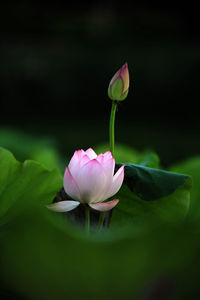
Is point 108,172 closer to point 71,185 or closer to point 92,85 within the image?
point 71,185

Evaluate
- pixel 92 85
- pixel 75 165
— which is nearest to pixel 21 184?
pixel 75 165

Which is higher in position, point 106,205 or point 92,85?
point 92,85

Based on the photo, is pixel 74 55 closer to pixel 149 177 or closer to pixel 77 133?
pixel 77 133

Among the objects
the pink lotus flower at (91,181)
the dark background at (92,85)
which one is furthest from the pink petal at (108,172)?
the dark background at (92,85)

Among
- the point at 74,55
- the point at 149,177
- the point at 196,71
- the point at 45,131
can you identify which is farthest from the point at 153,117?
the point at 149,177

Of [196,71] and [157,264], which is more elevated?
[196,71]

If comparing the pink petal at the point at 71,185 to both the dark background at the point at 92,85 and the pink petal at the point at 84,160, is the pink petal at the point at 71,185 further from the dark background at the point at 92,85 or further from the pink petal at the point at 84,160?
the dark background at the point at 92,85
